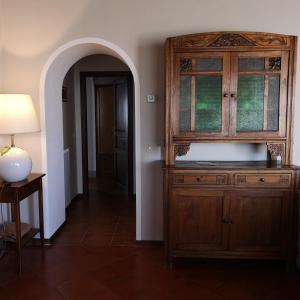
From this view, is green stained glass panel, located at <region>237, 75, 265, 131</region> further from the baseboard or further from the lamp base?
the lamp base

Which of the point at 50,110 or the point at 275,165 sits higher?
the point at 50,110

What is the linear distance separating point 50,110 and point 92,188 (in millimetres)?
2764

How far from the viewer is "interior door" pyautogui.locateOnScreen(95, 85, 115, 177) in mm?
6086

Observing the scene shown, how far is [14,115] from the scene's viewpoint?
9.45ft

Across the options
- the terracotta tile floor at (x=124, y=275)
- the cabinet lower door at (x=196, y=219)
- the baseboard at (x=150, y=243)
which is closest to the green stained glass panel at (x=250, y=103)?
the cabinet lower door at (x=196, y=219)

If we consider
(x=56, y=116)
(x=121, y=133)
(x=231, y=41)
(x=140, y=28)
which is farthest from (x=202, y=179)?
(x=121, y=133)

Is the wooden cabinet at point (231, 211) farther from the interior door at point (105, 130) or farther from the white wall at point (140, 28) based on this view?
the interior door at point (105, 130)

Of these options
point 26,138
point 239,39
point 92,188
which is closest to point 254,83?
point 239,39

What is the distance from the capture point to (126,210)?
15.4ft

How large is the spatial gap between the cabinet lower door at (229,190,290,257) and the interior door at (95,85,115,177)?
367 cm

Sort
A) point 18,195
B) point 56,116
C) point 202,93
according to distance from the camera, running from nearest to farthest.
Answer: point 18,195 → point 202,93 → point 56,116

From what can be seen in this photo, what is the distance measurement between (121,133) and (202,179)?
292cm

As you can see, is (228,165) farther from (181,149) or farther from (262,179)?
(181,149)

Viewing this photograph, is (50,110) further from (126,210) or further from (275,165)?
(275,165)
